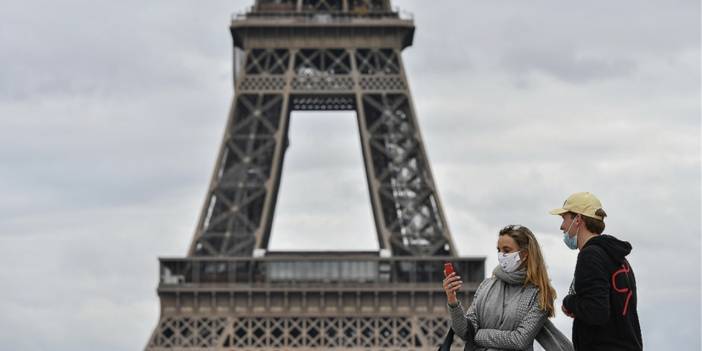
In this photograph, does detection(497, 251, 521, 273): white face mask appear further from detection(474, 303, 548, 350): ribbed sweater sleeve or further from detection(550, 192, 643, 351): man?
detection(550, 192, 643, 351): man

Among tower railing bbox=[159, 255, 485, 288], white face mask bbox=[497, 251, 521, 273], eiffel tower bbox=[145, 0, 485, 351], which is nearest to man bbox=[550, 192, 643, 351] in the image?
white face mask bbox=[497, 251, 521, 273]

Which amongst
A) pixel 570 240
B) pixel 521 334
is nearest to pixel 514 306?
pixel 521 334

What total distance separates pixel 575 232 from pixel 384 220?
209 feet

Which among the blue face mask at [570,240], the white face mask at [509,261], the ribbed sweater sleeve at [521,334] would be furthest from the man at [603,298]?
the white face mask at [509,261]

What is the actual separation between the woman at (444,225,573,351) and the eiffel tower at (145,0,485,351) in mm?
57439

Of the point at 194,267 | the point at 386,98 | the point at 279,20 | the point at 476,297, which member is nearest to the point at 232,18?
the point at 279,20

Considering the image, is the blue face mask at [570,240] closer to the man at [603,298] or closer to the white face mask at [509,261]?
the man at [603,298]

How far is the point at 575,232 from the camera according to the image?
11914 millimetres

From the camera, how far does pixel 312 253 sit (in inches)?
3088

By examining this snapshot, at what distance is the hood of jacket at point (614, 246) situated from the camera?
456 inches

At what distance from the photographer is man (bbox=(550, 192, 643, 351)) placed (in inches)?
448

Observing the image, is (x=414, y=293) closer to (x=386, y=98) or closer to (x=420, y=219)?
(x=420, y=219)

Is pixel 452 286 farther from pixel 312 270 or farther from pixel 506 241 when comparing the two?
pixel 312 270

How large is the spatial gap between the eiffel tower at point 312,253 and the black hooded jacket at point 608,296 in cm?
5798
